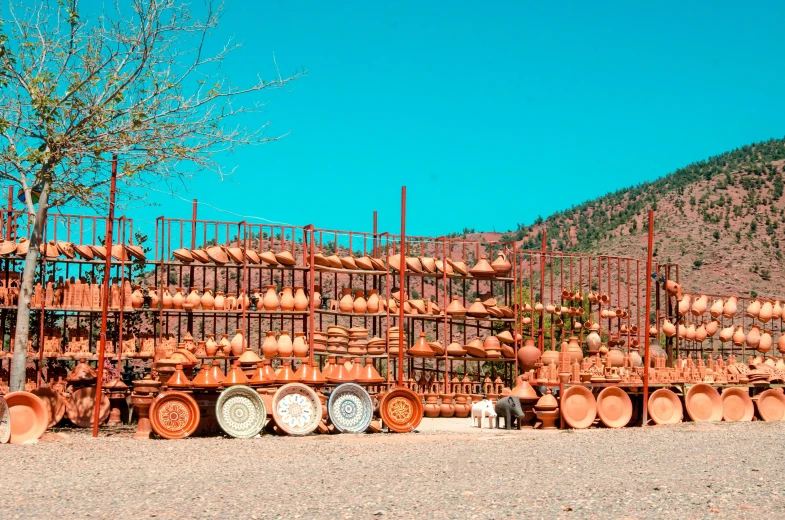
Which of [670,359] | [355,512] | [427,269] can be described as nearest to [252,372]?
[427,269]

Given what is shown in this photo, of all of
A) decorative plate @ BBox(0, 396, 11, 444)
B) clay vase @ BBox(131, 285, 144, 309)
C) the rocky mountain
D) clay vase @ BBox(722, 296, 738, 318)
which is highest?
the rocky mountain

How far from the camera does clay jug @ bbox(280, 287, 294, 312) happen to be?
53.4 feet

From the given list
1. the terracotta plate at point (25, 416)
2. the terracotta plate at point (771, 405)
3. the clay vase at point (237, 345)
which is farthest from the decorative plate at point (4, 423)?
the terracotta plate at point (771, 405)

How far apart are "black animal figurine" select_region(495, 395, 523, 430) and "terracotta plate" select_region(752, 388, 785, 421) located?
4.60 metres

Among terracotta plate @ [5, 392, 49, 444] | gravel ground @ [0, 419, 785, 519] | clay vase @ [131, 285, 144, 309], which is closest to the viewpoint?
gravel ground @ [0, 419, 785, 519]

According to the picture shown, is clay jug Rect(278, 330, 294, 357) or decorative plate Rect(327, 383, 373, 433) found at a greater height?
clay jug Rect(278, 330, 294, 357)

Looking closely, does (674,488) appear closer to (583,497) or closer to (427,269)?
(583,497)

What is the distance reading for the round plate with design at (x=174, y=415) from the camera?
40.8 ft

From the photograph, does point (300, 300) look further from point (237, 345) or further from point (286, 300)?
point (237, 345)

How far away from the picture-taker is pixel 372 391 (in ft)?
59.4

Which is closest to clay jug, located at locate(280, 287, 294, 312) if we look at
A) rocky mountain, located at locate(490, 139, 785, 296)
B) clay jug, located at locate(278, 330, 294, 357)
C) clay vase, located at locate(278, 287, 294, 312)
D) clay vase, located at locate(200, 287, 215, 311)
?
clay vase, located at locate(278, 287, 294, 312)

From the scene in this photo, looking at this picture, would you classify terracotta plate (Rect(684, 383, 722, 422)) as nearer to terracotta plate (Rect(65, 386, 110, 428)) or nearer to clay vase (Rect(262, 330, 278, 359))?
clay vase (Rect(262, 330, 278, 359))

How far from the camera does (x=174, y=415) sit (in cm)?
1253

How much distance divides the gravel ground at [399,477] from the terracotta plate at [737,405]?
2992mm
